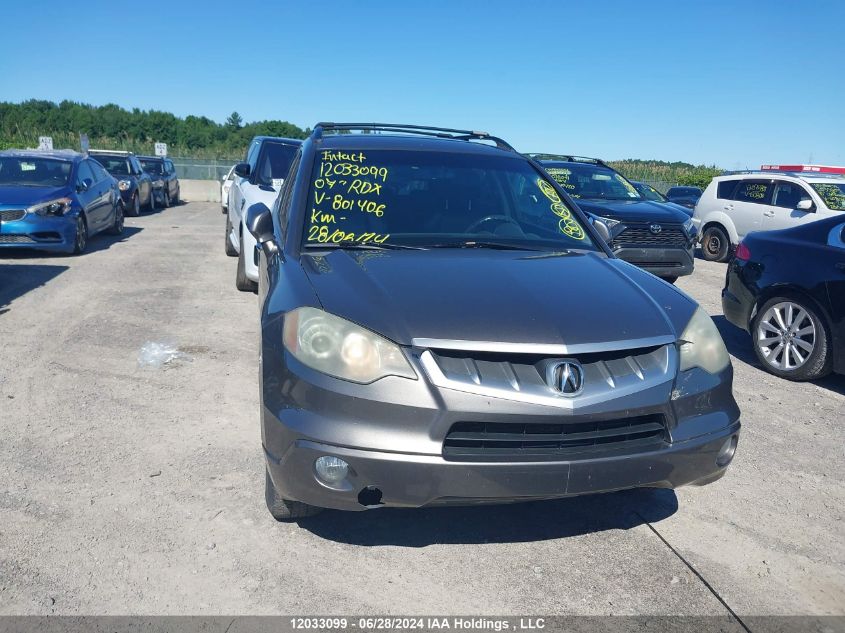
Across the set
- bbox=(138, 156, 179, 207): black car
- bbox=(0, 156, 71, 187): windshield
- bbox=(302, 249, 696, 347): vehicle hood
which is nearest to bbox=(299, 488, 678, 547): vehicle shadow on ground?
bbox=(302, 249, 696, 347): vehicle hood

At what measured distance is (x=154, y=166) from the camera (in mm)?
24062

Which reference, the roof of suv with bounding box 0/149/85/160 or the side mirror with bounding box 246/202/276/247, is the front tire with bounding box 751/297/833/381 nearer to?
the side mirror with bounding box 246/202/276/247

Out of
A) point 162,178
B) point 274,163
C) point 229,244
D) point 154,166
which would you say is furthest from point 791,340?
point 154,166

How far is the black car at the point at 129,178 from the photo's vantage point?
1881 centimetres

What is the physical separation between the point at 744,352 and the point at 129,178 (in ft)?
54.1

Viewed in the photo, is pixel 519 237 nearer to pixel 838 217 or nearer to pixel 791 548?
pixel 791 548

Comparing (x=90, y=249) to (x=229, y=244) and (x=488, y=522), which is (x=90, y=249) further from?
(x=488, y=522)

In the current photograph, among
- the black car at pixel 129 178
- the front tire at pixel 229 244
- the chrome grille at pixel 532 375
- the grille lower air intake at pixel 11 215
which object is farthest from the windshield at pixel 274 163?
the black car at pixel 129 178

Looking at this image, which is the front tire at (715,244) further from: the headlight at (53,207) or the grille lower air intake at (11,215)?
the grille lower air intake at (11,215)

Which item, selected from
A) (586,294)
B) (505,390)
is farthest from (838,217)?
(505,390)

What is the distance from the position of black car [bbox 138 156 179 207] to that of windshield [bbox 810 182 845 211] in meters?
17.4

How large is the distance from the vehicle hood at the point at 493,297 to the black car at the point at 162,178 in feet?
67.1

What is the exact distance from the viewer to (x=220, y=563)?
3072 millimetres

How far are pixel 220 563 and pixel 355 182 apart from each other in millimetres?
2145
